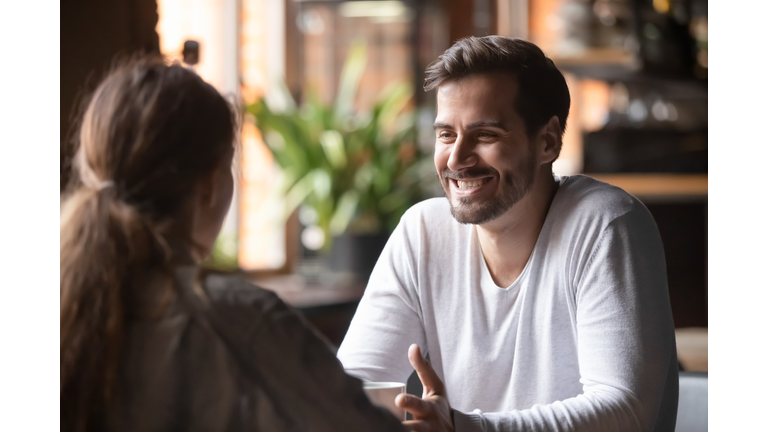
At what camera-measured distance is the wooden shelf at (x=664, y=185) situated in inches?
27.8

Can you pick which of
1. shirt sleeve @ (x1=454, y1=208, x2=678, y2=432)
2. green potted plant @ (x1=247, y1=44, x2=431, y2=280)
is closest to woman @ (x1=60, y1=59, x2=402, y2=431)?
shirt sleeve @ (x1=454, y1=208, x2=678, y2=432)

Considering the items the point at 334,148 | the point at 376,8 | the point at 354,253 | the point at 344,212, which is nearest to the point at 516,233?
the point at 354,253

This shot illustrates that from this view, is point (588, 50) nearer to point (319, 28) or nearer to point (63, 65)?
point (63, 65)

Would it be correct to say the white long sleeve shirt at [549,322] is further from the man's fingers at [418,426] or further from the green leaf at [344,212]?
the green leaf at [344,212]

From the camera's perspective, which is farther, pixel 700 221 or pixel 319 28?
pixel 319 28

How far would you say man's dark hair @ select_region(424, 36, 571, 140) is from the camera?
504 mm

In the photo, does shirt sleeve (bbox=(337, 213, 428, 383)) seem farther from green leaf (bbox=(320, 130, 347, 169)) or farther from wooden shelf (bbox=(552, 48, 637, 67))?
green leaf (bbox=(320, 130, 347, 169))

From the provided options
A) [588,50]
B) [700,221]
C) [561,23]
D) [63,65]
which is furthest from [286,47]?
[700,221]

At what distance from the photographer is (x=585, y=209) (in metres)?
0.55

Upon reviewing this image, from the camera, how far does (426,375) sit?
20.9 inches

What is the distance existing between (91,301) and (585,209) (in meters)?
0.40

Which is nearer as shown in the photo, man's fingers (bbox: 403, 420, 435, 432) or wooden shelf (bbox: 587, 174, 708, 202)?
man's fingers (bbox: 403, 420, 435, 432)

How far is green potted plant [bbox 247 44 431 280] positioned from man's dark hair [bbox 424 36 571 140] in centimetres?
50

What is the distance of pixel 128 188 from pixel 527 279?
32 cm
